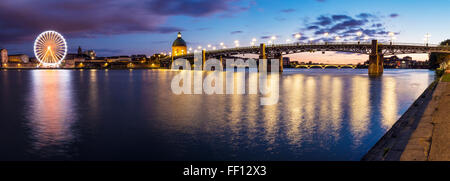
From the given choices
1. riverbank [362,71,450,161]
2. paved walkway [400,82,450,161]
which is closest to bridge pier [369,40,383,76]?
paved walkway [400,82,450,161]

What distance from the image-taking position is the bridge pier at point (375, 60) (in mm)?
110438

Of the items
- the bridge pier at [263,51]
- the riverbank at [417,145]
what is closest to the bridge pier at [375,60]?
the bridge pier at [263,51]

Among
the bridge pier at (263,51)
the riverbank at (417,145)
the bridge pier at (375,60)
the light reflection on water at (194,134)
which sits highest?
the bridge pier at (263,51)

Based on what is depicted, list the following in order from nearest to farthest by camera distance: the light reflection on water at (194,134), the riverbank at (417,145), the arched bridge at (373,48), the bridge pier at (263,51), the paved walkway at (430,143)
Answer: the paved walkway at (430,143)
the riverbank at (417,145)
the light reflection on water at (194,134)
the arched bridge at (373,48)
the bridge pier at (263,51)

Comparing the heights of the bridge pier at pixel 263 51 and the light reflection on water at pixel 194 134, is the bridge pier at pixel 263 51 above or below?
above

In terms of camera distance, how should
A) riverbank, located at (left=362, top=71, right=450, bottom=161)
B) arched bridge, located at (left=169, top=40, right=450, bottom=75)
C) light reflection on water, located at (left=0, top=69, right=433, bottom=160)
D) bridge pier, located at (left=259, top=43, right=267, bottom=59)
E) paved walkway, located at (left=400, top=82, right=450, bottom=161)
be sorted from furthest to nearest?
bridge pier, located at (left=259, top=43, right=267, bottom=59) < arched bridge, located at (left=169, top=40, right=450, bottom=75) < light reflection on water, located at (left=0, top=69, right=433, bottom=160) < riverbank, located at (left=362, top=71, right=450, bottom=161) < paved walkway, located at (left=400, top=82, right=450, bottom=161)

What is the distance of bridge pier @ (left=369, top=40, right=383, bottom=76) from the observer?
11044 cm

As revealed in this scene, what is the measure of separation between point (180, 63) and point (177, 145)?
613ft

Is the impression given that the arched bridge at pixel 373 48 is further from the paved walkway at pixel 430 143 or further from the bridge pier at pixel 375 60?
the paved walkway at pixel 430 143

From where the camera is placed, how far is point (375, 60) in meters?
113

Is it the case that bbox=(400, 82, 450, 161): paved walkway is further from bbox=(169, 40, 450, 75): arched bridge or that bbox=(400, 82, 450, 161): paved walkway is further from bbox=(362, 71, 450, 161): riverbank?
bbox=(169, 40, 450, 75): arched bridge

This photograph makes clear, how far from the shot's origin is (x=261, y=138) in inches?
592

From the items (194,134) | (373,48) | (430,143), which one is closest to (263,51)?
(373,48)
